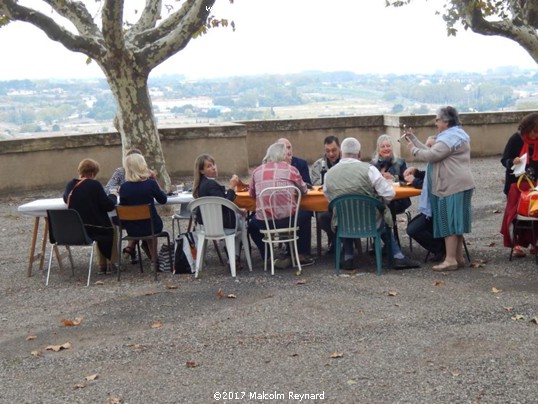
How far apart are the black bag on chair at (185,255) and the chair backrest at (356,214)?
1.71m

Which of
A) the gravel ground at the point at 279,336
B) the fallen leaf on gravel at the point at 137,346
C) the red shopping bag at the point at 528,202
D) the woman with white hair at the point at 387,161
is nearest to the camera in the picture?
the gravel ground at the point at 279,336

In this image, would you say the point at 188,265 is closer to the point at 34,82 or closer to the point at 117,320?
the point at 117,320

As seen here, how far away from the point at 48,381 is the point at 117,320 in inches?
63.1

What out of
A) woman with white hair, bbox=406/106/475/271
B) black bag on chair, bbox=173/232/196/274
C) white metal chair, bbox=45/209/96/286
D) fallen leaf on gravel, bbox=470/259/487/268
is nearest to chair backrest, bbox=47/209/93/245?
white metal chair, bbox=45/209/96/286

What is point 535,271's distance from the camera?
918 cm

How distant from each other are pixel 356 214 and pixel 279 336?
2.32 m

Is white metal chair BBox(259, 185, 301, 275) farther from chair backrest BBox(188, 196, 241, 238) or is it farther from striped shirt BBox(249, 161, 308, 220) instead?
chair backrest BBox(188, 196, 241, 238)

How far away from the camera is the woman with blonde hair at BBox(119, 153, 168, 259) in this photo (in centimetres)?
973

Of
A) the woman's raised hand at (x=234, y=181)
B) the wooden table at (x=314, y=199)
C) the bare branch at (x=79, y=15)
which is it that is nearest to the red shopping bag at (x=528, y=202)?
the wooden table at (x=314, y=199)

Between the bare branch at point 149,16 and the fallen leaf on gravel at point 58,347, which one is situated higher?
the bare branch at point 149,16

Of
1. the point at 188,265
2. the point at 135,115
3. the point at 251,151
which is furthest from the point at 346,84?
the point at 188,265

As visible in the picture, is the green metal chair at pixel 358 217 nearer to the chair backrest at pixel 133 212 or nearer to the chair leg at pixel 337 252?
the chair leg at pixel 337 252

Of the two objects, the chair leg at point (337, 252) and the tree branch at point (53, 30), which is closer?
the chair leg at point (337, 252)

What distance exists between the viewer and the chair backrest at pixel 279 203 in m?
9.54
